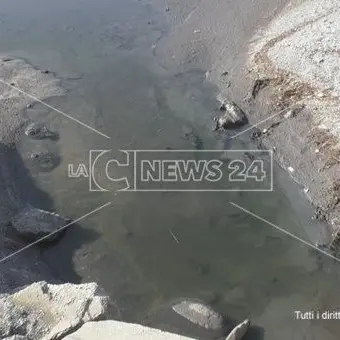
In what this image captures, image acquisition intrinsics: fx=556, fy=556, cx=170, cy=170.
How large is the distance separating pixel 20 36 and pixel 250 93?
8427mm

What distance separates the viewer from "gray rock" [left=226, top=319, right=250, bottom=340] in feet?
31.6

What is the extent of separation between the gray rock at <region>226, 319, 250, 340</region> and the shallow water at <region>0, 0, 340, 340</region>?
240 mm

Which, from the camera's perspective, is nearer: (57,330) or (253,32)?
(57,330)

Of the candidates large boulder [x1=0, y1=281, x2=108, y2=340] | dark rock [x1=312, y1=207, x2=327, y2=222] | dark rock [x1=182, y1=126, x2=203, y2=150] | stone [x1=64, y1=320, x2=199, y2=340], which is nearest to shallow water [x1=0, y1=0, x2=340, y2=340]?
dark rock [x1=182, y1=126, x2=203, y2=150]

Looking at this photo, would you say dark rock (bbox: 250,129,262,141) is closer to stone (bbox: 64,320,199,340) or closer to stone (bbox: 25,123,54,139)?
stone (bbox: 25,123,54,139)

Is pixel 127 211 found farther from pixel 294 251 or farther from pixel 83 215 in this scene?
pixel 294 251

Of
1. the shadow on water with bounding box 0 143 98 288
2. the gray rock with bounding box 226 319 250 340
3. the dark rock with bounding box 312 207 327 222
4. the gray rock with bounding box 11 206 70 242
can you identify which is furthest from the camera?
the dark rock with bounding box 312 207 327 222

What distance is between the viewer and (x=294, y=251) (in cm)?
1126

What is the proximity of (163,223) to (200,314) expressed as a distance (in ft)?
8.43

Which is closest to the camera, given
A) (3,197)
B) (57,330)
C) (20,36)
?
(57,330)

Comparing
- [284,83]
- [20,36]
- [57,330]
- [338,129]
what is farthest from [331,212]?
[20,36]

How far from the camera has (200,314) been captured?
10.1m
